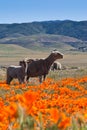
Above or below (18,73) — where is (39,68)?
above

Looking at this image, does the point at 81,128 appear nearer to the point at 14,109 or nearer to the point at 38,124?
the point at 38,124

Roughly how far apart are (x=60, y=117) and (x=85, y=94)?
427 inches

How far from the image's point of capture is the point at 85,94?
13711mm

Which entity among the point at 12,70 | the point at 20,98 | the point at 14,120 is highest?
the point at 20,98

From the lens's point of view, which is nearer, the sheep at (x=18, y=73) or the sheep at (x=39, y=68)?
the sheep at (x=18, y=73)

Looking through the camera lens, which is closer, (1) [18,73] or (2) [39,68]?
(1) [18,73]

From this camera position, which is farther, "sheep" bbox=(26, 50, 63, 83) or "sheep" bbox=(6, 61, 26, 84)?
Result: "sheep" bbox=(26, 50, 63, 83)

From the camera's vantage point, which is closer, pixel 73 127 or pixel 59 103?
pixel 73 127

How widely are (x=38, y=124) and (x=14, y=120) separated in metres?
0.39

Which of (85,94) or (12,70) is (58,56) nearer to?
(12,70)

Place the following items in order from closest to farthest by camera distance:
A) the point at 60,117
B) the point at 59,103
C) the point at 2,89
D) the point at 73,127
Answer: the point at 73,127
the point at 60,117
the point at 59,103
the point at 2,89

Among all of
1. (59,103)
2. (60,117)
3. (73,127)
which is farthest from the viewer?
(59,103)

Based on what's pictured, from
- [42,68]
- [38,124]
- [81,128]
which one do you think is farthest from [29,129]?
[42,68]

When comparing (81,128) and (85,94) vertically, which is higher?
(81,128)
